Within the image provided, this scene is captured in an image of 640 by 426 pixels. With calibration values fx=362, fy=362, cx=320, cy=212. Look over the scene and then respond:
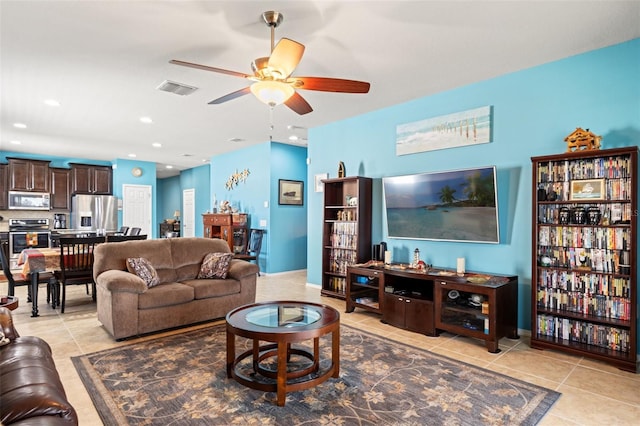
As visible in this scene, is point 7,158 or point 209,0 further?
point 7,158

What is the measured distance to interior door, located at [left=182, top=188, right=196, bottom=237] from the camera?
11.2 meters

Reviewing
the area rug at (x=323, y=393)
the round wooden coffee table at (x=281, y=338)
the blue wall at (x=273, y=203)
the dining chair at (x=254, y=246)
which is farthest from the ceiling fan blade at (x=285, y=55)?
the dining chair at (x=254, y=246)

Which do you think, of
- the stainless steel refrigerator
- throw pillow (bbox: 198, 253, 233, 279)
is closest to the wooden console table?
throw pillow (bbox: 198, 253, 233, 279)

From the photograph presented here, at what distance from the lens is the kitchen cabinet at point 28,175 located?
8.31 m

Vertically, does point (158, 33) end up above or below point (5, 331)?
above

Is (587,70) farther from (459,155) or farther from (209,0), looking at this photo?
(209,0)

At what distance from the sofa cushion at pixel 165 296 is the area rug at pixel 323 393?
1.57 ft

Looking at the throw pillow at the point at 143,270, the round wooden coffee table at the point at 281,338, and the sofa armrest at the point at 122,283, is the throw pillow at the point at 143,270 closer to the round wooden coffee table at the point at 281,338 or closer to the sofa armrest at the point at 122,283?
the sofa armrest at the point at 122,283

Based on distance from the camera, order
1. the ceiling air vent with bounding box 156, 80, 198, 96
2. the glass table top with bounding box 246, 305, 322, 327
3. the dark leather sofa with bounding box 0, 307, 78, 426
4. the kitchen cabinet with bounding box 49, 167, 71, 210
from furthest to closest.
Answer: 1. the kitchen cabinet with bounding box 49, 167, 71, 210
2. the ceiling air vent with bounding box 156, 80, 198, 96
3. the glass table top with bounding box 246, 305, 322, 327
4. the dark leather sofa with bounding box 0, 307, 78, 426

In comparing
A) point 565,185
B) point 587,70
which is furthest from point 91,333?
point 587,70

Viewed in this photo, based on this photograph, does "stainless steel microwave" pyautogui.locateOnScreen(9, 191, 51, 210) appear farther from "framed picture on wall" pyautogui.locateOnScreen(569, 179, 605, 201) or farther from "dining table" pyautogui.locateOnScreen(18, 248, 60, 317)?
"framed picture on wall" pyautogui.locateOnScreen(569, 179, 605, 201)

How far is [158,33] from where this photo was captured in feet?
9.96

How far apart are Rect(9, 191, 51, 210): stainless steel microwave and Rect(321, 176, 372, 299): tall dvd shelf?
7.35 meters

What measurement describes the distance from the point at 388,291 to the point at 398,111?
2414mm
